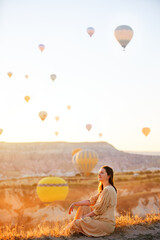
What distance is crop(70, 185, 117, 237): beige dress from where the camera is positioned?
7.11 m

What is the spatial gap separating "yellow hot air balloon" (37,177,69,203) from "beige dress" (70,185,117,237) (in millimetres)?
19511

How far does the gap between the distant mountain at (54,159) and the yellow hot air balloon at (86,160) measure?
3258cm

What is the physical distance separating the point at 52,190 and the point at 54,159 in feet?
214

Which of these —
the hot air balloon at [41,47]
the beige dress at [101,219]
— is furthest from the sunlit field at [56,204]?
the hot air balloon at [41,47]

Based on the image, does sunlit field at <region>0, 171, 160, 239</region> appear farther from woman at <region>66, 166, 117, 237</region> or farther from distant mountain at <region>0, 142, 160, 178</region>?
distant mountain at <region>0, 142, 160, 178</region>

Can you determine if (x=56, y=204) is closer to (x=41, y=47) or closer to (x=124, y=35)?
(x=124, y=35)

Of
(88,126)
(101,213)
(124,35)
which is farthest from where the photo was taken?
(88,126)

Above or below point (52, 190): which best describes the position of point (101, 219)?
above

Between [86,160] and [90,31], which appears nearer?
[90,31]

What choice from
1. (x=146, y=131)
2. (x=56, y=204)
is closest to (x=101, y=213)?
(x=56, y=204)

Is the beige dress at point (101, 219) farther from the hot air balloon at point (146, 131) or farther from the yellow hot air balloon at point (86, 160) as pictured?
the hot air balloon at point (146, 131)

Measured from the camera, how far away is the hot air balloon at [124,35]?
31047 mm

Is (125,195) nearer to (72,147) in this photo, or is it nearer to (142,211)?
(142,211)

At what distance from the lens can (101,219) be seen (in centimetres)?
728
